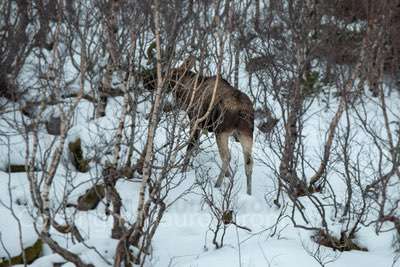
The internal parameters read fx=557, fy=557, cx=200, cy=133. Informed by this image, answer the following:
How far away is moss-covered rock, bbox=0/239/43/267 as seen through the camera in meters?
6.23

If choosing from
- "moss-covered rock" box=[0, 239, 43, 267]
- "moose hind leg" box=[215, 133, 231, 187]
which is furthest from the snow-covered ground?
"moose hind leg" box=[215, 133, 231, 187]

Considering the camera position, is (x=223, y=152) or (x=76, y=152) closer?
(x=223, y=152)

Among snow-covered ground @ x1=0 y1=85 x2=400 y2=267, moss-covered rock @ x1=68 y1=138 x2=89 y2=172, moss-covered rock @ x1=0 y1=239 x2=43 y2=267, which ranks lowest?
moss-covered rock @ x1=0 y1=239 x2=43 y2=267

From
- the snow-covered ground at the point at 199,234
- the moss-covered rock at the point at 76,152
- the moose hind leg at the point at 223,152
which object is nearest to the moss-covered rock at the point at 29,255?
the snow-covered ground at the point at 199,234

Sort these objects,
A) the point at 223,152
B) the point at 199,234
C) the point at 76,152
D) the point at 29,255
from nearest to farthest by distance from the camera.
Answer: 1. the point at 29,255
2. the point at 199,234
3. the point at 223,152
4. the point at 76,152

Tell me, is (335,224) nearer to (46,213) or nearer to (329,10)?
(46,213)

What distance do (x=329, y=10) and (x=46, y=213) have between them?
8950 millimetres

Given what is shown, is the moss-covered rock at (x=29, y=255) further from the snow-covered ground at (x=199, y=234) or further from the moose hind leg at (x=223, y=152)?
the moose hind leg at (x=223, y=152)

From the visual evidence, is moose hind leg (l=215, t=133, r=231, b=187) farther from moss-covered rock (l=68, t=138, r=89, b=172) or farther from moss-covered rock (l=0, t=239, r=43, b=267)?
moss-covered rock (l=0, t=239, r=43, b=267)

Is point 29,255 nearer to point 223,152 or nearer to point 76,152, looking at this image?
point 76,152

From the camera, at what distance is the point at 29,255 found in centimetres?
634

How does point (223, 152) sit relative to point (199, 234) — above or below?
above

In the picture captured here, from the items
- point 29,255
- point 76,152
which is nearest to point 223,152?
point 76,152

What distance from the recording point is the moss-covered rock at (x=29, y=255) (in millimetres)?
6234
